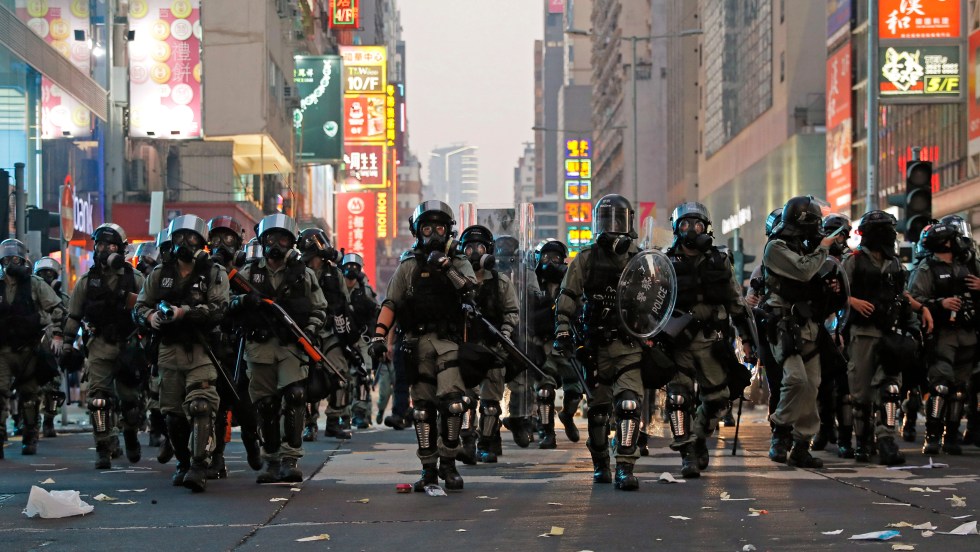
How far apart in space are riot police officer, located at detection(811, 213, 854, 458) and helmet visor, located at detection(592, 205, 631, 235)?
2105 millimetres

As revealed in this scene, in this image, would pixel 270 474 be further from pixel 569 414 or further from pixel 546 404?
pixel 569 414

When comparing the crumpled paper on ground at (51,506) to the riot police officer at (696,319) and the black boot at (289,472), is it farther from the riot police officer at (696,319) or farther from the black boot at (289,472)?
the riot police officer at (696,319)

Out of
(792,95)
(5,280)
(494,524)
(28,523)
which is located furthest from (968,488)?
(792,95)

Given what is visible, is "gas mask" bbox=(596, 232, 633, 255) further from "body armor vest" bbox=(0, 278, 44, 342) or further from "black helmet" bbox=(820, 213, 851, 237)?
"body armor vest" bbox=(0, 278, 44, 342)

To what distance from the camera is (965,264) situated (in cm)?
1359

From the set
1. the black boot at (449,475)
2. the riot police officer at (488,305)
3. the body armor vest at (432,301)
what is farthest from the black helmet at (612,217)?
the riot police officer at (488,305)

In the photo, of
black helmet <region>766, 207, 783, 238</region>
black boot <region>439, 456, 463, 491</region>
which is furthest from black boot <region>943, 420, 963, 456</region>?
black boot <region>439, 456, 463, 491</region>

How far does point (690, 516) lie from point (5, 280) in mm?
8214

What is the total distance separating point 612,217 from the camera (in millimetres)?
10773

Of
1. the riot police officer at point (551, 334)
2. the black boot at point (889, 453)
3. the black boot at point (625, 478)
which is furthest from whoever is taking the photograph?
the riot police officer at point (551, 334)

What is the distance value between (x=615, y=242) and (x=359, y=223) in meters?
60.3

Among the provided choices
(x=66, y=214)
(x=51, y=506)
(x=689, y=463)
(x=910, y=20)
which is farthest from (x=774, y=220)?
(x=910, y=20)

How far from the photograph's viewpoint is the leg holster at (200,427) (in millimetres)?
10797

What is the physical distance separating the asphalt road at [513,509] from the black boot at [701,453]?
0.32 ft
